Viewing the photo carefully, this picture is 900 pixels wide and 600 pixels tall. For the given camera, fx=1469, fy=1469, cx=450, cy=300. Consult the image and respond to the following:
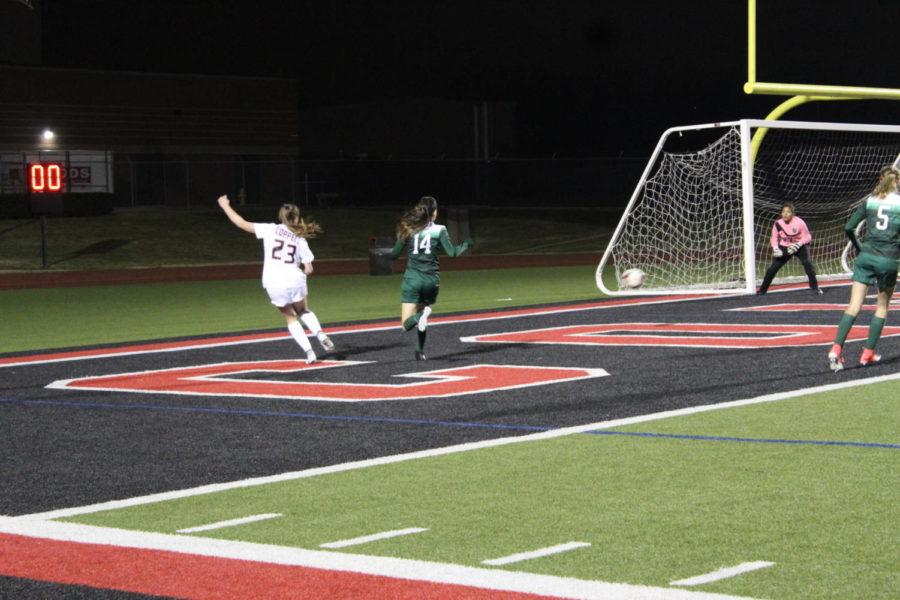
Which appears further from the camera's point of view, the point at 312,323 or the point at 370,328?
the point at 370,328

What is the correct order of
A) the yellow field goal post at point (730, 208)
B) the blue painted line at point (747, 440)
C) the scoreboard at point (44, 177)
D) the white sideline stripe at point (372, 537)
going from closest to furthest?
the white sideline stripe at point (372, 537) → the blue painted line at point (747, 440) → the yellow field goal post at point (730, 208) → the scoreboard at point (44, 177)

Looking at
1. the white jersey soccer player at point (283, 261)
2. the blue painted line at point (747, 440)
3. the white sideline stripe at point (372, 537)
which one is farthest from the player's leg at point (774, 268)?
the white sideline stripe at point (372, 537)

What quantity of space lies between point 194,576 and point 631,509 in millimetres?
2387

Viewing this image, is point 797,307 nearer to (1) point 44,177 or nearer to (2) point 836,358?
(2) point 836,358

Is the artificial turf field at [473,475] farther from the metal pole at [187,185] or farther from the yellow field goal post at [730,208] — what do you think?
the metal pole at [187,185]

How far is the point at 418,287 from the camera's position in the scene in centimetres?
1498

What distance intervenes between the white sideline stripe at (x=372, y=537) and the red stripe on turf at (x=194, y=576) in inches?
18.9

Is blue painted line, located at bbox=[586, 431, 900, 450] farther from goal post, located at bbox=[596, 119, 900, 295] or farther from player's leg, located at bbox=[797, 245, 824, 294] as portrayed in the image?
player's leg, located at bbox=[797, 245, 824, 294]

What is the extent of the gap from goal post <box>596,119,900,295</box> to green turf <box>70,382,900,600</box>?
1263 cm

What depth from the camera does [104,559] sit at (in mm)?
6598

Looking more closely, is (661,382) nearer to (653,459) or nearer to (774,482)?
(653,459)

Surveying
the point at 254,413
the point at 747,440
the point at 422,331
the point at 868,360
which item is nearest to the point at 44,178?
the point at 422,331

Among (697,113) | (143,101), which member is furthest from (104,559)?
(697,113)

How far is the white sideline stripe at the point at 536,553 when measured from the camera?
640cm
